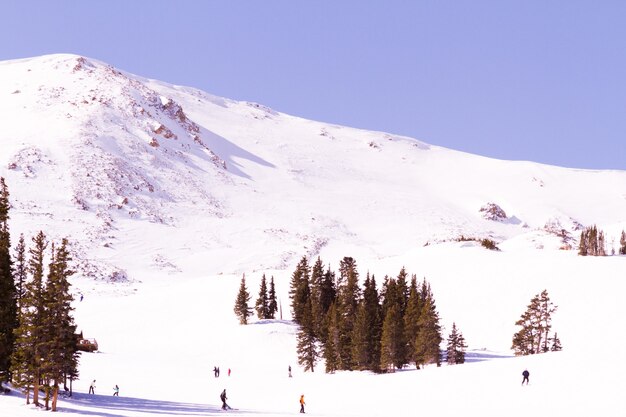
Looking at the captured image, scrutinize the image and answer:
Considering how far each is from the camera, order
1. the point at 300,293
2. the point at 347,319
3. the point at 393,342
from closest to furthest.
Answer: the point at 393,342 < the point at 347,319 < the point at 300,293

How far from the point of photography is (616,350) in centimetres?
6272

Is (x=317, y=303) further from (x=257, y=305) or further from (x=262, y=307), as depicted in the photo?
(x=257, y=305)

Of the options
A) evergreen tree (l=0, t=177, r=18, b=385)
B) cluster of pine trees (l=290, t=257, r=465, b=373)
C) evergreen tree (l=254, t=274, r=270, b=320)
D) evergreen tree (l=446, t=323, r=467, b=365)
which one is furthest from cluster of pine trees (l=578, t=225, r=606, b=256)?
evergreen tree (l=0, t=177, r=18, b=385)

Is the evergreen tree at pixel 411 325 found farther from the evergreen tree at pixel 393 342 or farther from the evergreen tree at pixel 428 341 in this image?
the evergreen tree at pixel 428 341

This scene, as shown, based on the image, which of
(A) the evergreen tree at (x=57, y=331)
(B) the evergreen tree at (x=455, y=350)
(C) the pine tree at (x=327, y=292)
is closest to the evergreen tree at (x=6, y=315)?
(A) the evergreen tree at (x=57, y=331)

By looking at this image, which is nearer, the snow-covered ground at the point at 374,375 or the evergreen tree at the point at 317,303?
the snow-covered ground at the point at 374,375

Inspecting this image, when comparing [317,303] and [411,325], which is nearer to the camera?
[411,325]

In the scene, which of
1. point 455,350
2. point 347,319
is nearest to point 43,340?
point 347,319

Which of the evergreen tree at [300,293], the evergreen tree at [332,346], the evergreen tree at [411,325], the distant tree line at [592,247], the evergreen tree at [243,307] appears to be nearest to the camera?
→ the evergreen tree at [411,325]

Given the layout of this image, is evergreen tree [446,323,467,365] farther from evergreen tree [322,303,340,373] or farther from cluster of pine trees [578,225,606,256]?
cluster of pine trees [578,225,606,256]

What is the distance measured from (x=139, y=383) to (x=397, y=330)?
2671 centimetres

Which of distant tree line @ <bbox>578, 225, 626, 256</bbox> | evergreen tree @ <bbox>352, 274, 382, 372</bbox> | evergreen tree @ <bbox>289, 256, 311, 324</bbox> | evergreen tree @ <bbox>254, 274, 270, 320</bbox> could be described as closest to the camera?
evergreen tree @ <bbox>352, 274, 382, 372</bbox>

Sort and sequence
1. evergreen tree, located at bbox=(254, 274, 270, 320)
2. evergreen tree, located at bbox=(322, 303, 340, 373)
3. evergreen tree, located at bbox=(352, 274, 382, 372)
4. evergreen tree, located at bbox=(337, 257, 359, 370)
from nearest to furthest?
evergreen tree, located at bbox=(352, 274, 382, 372), evergreen tree, located at bbox=(337, 257, 359, 370), evergreen tree, located at bbox=(322, 303, 340, 373), evergreen tree, located at bbox=(254, 274, 270, 320)

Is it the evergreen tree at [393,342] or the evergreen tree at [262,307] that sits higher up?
the evergreen tree at [262,307]
